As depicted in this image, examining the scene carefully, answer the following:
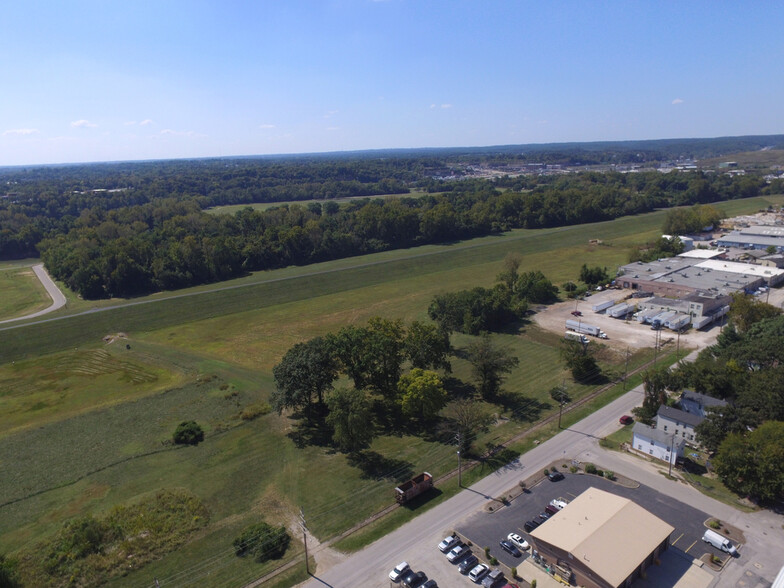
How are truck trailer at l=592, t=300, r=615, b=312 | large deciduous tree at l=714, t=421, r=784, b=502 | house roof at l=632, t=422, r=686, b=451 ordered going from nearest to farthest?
large deciduous tree at l=714, t=421, r=784, b=502
house roof at l=632, t=422, r=686, b=451
truck trailer at l=592, t=300, r=615, b=312

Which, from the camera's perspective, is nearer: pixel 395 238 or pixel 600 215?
pixel 395 238

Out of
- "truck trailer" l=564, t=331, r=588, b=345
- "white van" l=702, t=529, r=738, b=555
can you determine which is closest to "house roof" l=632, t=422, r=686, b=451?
"white van" l=702, t=529, r=738, b=555

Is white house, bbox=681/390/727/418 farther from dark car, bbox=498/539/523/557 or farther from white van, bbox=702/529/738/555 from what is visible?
dark car, bbox=498/539/523/557

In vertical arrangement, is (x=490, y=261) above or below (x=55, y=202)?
below

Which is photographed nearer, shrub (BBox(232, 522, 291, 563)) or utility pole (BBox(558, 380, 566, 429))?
shrub (BBox(232, 522, 291, 563))

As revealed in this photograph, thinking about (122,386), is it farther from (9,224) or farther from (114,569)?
(9,224)

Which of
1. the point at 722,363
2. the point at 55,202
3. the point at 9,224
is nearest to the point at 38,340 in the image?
the point at 722,363

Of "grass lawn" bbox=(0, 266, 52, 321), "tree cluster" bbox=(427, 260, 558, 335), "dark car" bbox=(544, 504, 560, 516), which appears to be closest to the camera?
"dark car" bbox=(544, 504, 560, 516)

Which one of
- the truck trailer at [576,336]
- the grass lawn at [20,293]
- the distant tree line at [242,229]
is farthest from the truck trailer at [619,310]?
the grass lawn at [20,293]
